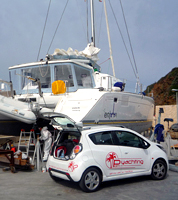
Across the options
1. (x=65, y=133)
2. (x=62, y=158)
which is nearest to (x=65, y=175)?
(x=62, y=158)

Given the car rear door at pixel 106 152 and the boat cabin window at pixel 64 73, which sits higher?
the boat cabin window at pixel 64 73

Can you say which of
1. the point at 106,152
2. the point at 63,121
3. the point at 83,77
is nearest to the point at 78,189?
the point at 106,152

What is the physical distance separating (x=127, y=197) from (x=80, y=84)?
7.54 metres

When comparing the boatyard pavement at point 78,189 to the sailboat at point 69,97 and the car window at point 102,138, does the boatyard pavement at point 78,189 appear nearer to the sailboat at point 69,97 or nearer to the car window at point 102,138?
the car window at point 102,138

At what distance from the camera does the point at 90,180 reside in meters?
5.60

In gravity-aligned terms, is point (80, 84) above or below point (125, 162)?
above

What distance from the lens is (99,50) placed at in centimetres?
1588

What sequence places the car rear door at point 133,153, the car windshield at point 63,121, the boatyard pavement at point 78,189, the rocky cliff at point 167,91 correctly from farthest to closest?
1. the rocky cliff at point 167,91
2. the car windshield at point 63,121
3. the car rear door at point 133,153
4. the boatyard pavement at point 78,189

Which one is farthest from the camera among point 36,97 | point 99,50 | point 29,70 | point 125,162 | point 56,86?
point 99,50

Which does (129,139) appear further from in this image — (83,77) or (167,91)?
(167,91)

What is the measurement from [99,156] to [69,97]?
459 cm

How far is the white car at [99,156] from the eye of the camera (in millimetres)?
5562

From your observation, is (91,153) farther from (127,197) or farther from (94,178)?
(127,197)

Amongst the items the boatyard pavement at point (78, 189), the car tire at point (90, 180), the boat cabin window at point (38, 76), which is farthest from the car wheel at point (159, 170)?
the boat cabin window at point (38, 76)
